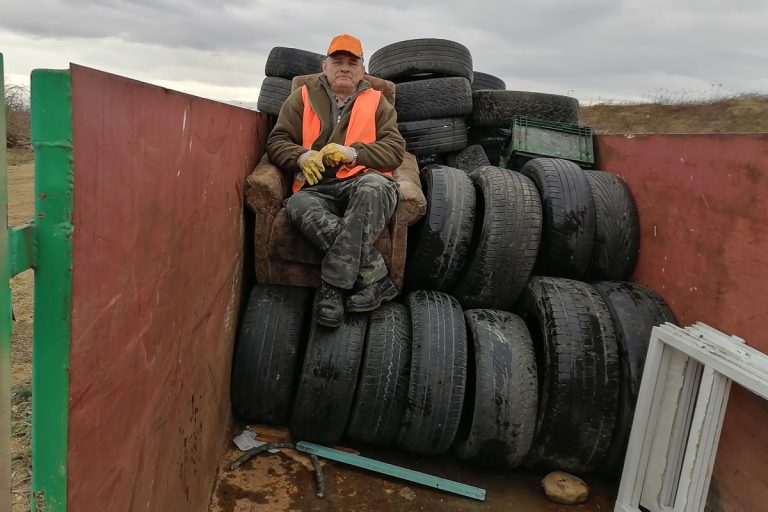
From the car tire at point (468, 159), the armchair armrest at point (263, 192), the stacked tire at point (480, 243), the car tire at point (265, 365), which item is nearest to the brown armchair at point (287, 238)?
the armchair armrest at point (263, 192)

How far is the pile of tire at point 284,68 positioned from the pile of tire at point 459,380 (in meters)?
2.54

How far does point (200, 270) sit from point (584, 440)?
6.23ft

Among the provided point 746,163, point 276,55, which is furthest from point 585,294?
point 276,55

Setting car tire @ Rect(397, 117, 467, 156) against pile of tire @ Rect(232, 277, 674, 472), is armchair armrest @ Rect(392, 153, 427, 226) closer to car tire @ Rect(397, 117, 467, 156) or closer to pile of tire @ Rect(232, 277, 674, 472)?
pile of tire @ Rect(232, 277, 674, 472)

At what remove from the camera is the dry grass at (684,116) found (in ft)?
58.1

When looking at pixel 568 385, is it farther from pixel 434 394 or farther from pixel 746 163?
pixel 746 163

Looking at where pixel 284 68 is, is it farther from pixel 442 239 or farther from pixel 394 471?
pixel 394 471

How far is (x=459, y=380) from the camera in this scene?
270cm

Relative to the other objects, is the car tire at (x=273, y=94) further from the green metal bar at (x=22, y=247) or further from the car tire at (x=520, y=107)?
the green metal bar at (x=22, y=247)

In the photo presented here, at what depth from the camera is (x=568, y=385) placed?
8.75 feet

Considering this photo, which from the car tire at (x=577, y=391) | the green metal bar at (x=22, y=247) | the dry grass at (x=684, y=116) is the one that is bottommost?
the car tire at (x=577, y=391)

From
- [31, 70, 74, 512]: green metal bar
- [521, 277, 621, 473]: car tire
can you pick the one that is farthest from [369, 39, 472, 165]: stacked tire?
[31, 70, 74, 512]: green metal bar

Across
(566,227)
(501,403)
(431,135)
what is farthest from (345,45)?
(501,403)

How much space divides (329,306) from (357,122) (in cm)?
129
